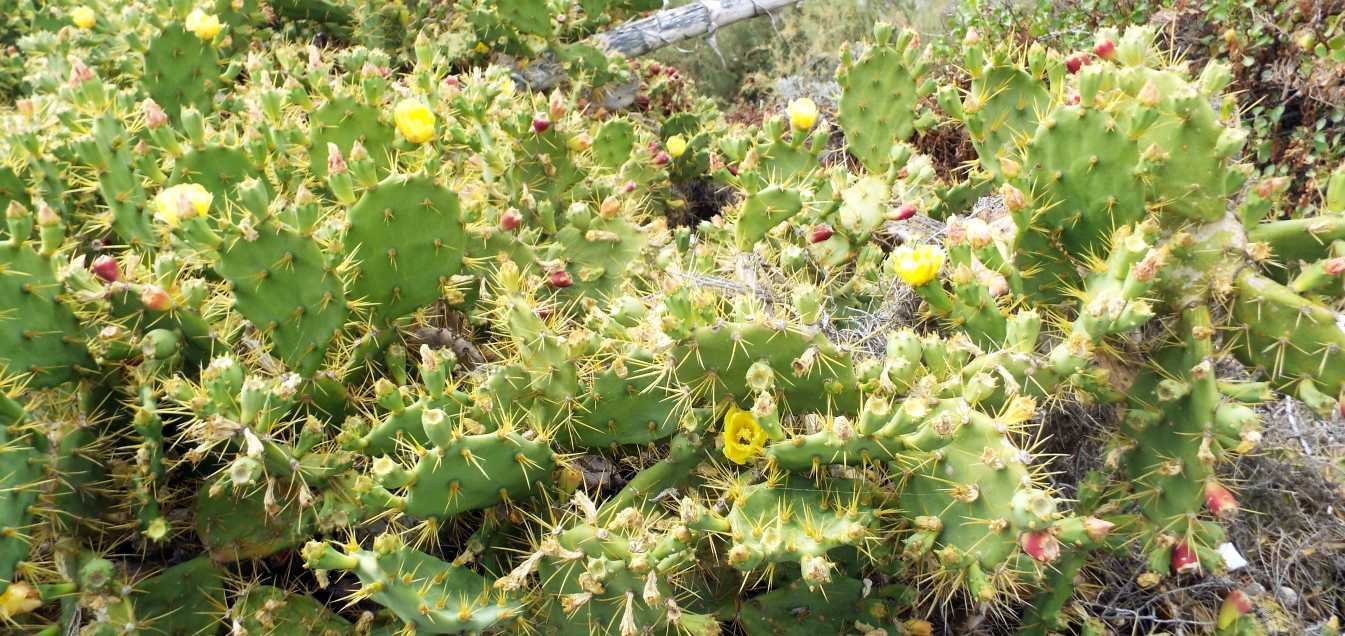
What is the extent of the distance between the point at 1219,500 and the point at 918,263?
2.71 feet

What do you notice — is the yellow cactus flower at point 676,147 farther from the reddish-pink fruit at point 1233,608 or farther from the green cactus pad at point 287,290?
the reddish-pink fruit at point 1233,608

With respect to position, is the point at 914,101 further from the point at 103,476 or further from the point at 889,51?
the point at 103,476

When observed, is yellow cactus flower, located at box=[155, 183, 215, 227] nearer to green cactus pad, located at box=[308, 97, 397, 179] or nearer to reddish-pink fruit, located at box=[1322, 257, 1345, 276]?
green cactus pad, located at box=[308, 97, 397, 179]

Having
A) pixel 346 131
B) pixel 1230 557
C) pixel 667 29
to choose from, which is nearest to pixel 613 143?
pixel 346 131

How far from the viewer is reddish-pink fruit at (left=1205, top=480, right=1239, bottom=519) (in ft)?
5.71

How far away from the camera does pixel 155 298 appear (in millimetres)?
1854

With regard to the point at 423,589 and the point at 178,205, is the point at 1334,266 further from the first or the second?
the point at 178,205

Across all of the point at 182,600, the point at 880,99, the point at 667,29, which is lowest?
the point at 182,600

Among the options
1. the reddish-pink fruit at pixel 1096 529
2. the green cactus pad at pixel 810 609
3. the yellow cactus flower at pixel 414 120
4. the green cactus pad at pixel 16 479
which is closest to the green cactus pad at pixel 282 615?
the green cactus pad at pixel 16 479

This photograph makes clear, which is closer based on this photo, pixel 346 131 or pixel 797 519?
pixel 797 519

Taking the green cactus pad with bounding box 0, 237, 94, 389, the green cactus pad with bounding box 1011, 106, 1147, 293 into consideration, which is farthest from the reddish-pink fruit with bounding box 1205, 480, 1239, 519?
the green cactus pad with bounding box 0, 237, 94, 389

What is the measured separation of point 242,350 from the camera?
217 cm

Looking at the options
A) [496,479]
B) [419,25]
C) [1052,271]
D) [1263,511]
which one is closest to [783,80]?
[419,25]

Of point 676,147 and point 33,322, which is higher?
point 33,322
